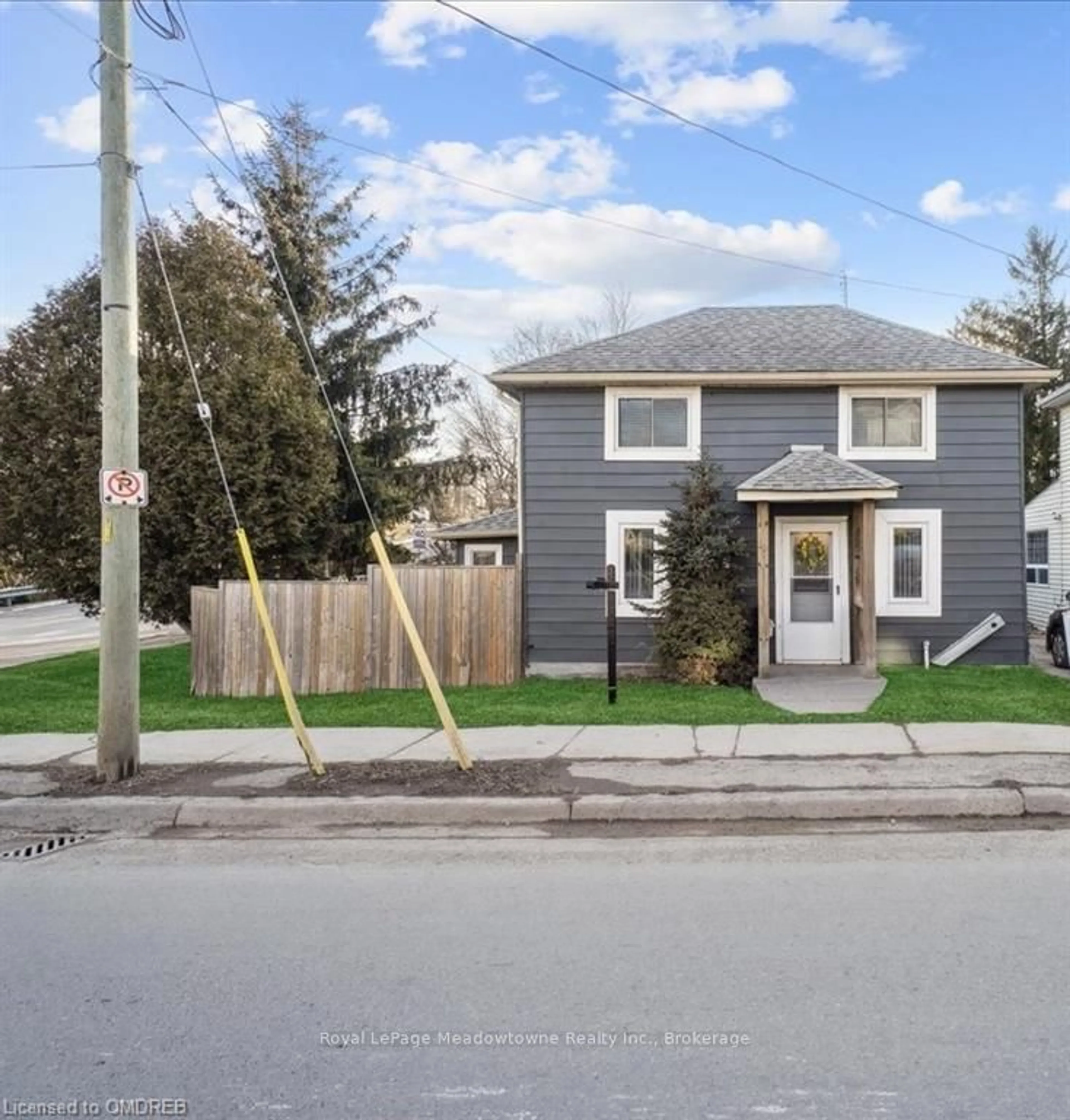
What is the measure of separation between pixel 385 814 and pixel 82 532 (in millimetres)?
12046

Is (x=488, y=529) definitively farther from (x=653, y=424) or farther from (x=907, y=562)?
(x=907, y=562)

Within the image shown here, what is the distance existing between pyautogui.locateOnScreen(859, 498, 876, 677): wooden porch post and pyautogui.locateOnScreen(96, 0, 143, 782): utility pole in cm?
918

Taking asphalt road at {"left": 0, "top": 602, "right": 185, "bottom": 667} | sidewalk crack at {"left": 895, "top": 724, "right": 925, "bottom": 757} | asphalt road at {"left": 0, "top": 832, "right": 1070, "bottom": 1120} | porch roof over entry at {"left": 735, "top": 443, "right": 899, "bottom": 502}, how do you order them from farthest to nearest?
asphalt road at {"left": 0, "top": 602, "right": 185, "bottom": 667} → porch roof over entry at {"left": 735, "top": 443, "right": 899, "bottom": 502} → sidewalk crack at {"left": 895, "top": 724, "right": 925, "bottom": 757} → asphalt road at {"left": 0, "top": 832, "right": 1070, "bottom": 1120}

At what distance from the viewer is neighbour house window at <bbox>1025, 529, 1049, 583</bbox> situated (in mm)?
21656

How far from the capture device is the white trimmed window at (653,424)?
45.5 feet

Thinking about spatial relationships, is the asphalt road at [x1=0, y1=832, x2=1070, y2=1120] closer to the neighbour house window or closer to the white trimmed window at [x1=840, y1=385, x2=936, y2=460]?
the white trimmed window at [x1=840, y1=385, x2=936, y2=460]

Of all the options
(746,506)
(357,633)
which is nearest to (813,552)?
(746,506)

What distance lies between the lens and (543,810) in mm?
6273

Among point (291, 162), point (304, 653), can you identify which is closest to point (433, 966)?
point (304, 653)

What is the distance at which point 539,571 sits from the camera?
14023 mm

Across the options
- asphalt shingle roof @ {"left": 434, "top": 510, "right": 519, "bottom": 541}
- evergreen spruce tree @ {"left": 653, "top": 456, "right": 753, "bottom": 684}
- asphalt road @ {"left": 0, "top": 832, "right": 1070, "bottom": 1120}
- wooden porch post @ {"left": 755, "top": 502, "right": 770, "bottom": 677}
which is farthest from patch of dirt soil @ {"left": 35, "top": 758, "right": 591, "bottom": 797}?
asphalt shingle roof @ {"left": 434, "top": 510, "right": 519, "bottom": 541}

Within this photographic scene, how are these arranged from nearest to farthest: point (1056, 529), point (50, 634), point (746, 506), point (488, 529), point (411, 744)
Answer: point (411, 744)
point (746, 506)
point (488, 529)
point (1056, 529)
point (50, 634)

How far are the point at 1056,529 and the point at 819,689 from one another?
488 inches

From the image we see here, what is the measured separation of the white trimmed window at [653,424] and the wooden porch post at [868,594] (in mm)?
2614
